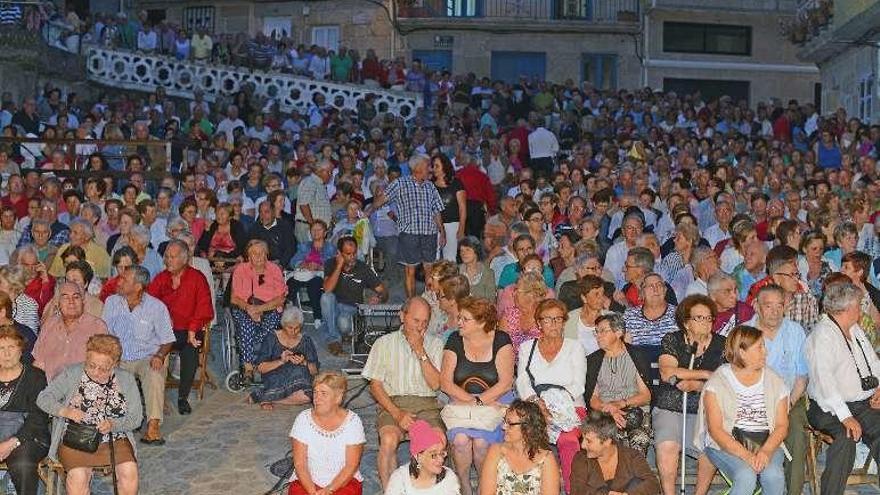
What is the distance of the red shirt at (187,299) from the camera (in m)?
11.5

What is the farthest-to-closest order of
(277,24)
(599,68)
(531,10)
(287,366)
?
(277,24) < (599,68) < (531,10) < (287,366)

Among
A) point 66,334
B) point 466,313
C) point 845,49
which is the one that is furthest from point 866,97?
point 66,334

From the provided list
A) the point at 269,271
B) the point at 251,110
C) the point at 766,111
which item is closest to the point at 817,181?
the point at 269,271

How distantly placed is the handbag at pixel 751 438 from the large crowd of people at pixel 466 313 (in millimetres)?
14

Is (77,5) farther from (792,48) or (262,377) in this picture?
(262,377)

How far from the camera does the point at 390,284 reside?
Result: 16875 mm

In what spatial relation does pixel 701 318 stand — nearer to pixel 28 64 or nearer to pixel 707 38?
pixel 28 64

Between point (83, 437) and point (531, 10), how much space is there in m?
31.8

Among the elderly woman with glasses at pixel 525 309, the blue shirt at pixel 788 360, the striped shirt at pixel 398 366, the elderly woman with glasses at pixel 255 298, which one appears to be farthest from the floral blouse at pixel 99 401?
the blue shirt at pixel 788 360

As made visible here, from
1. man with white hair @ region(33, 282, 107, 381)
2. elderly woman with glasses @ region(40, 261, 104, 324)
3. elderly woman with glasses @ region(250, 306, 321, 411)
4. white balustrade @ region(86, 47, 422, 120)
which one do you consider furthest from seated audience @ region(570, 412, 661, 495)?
white balustrade @ region(86, 47, 422, 120)

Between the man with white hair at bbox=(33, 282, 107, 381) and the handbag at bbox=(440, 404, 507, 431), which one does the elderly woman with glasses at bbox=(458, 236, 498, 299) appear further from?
the man with white hair at bbox=(33, 282, 107, 381)

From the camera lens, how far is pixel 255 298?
12422mm

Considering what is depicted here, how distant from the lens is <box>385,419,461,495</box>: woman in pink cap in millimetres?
7512

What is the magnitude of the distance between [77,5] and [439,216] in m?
24.9
